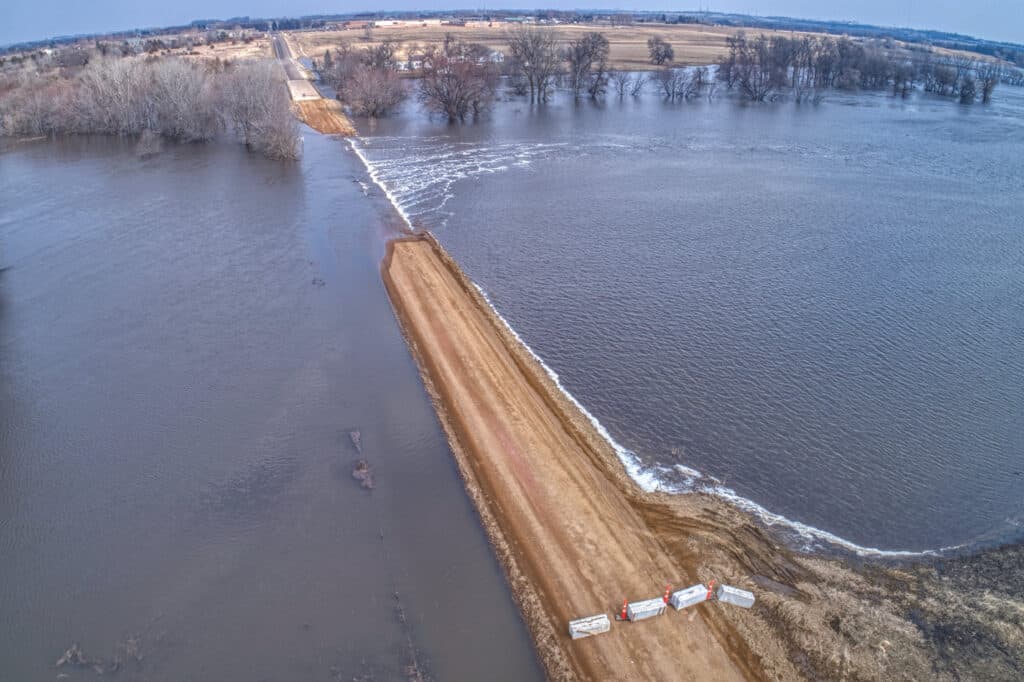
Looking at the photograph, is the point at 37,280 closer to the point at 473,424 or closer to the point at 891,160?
the point at 473,424

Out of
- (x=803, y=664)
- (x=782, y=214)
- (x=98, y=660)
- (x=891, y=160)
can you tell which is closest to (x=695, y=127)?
(x=891, y=160)

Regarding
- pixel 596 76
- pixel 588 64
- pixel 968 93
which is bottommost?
pixel 968 93

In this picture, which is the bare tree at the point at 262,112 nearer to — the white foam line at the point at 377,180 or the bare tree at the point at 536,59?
the white foam line at the point at 377,180

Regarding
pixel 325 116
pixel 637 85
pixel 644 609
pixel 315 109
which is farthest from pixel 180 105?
pixel 644 609

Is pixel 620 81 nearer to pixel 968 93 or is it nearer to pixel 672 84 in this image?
pixel 672 84

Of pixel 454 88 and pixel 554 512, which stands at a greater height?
pixel 454 88

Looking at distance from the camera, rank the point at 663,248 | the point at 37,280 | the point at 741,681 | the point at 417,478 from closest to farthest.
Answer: the point at 741,681 → the point at 417,478 → the point at 37,280 → the point at 663,248
